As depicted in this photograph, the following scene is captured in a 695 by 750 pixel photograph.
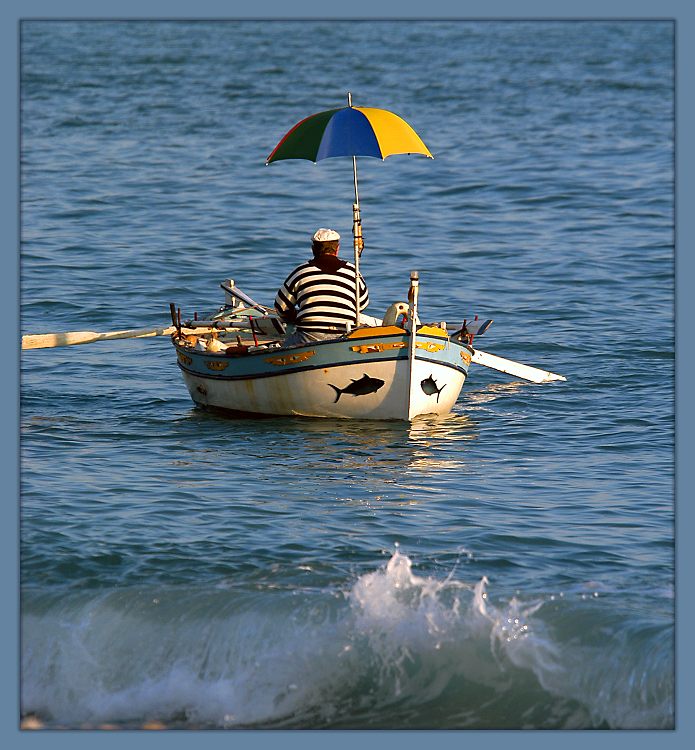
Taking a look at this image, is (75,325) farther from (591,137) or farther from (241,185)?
(591,137)

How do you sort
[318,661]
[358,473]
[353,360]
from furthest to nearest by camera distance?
[353,360] < [358,473] < [318,661]

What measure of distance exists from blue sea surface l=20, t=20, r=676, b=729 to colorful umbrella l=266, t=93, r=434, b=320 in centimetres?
264

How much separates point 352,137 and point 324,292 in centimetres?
152

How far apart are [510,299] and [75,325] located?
623cm

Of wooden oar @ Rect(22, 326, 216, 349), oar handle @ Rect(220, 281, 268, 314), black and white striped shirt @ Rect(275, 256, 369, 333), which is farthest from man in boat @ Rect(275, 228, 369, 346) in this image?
wooden oar @ Rect(22, 326, 216, 349)

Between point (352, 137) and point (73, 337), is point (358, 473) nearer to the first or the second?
point (352, 137)

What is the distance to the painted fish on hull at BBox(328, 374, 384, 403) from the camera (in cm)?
1479

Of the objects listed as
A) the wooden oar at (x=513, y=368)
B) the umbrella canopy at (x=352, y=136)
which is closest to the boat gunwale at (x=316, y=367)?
the wooden oar at (x=513, y=368)

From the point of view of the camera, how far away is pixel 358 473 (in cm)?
1362

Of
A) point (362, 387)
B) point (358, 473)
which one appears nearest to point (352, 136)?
point (362, 387)

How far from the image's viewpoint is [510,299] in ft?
72.9

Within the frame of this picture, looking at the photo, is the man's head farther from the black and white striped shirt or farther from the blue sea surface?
the blue sea surface

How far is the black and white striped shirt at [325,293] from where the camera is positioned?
15.0m

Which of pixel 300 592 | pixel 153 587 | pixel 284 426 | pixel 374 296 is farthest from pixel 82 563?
pixel 374 296
